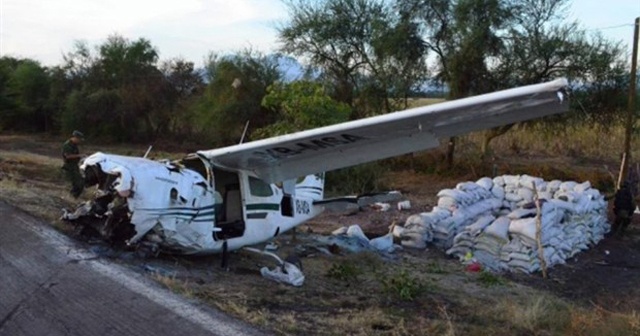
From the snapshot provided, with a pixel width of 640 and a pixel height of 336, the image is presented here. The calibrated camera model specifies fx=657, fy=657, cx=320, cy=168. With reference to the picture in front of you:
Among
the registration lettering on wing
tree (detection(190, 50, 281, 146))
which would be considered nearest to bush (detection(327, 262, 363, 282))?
the registration lettering on wing

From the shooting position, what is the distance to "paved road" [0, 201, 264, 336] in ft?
19.6

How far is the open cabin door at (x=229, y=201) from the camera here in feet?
35.4

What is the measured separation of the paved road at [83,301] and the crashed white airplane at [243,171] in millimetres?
926

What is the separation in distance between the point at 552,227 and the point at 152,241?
32.1 ft

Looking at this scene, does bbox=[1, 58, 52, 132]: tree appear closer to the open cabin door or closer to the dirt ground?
the dirt ground

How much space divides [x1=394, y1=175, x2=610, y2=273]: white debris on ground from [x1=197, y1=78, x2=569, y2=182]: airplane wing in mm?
5774

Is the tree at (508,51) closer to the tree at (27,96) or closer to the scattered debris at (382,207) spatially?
the scattered debris at (382,207)

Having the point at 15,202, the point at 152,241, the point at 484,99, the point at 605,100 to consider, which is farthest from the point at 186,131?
the point at 484,99

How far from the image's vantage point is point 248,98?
33062 millimetres

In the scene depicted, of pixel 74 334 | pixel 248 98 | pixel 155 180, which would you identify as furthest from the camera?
pixel 248 98

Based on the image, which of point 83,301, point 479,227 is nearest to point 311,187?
point 479,227

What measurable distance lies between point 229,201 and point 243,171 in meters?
0.63

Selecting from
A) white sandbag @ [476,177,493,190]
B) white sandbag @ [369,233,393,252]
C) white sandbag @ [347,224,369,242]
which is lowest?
white sandbag @ [369,233,393,252]

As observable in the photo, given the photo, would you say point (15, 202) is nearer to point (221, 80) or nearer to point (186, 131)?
point (221, 80)
